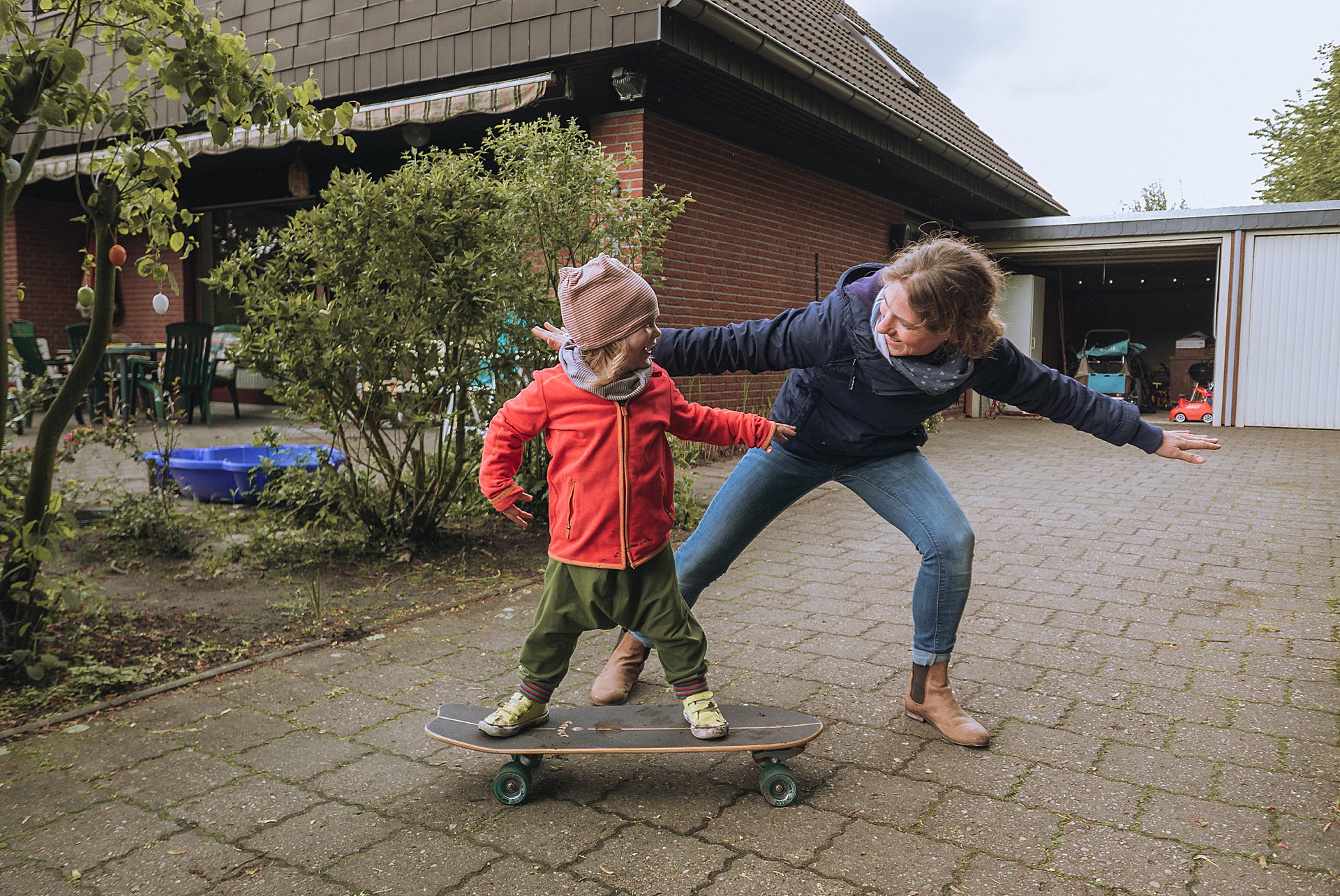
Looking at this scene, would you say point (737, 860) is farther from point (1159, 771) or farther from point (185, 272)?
point (185, 272)

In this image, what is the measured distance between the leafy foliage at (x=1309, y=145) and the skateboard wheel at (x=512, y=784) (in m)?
34.3

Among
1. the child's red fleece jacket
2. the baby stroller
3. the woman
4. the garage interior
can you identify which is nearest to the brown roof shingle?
the garage interior

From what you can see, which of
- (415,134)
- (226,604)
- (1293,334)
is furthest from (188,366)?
(1293,334)

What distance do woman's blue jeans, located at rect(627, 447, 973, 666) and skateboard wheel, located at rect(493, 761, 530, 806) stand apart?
35.3 inches

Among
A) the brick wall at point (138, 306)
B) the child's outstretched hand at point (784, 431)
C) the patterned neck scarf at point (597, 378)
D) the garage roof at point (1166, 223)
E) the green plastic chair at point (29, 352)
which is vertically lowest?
the child's outstretched hand at point (784, 431)

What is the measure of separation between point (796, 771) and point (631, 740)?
0.53 m

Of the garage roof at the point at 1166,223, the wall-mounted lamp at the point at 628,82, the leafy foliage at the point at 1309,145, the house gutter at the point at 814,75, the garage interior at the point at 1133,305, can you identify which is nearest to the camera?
the house gutter at the point at 814,75

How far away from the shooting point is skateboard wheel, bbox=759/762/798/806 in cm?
262

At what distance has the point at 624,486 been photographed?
2.60 metres

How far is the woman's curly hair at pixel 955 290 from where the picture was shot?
8.70ft

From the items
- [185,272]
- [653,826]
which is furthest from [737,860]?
[185,272]

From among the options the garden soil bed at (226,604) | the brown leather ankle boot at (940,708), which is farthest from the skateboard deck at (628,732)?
the garden soil bed at (226,604)

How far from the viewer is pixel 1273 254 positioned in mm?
15273

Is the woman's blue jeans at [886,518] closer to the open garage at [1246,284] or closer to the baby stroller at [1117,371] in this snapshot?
the open garage at [1246,284]
